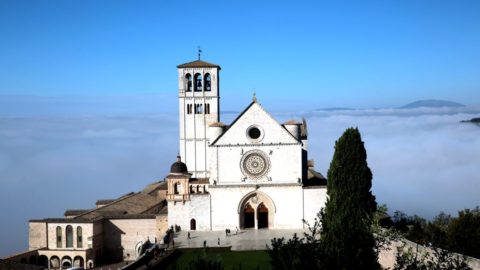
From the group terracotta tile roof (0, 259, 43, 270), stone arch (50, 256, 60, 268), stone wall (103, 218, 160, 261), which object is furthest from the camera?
stone wall (103, 218, 160, 261)

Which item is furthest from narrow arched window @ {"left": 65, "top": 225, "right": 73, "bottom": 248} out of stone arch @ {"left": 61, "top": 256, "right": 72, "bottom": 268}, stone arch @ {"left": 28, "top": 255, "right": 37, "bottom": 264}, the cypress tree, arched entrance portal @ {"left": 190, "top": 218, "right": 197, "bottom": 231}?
the cypress tree

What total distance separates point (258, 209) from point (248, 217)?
106 centimetres

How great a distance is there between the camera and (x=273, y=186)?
150 ft

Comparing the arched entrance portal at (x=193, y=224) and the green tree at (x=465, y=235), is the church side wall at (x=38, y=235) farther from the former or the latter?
the green tree at (x=465, y=235)

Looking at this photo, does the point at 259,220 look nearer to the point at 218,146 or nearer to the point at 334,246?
the point at 218,146

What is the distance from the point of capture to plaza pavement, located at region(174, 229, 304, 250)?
39172 mm

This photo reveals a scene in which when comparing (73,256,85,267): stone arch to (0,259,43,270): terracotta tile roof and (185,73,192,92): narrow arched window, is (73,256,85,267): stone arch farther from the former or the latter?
(185,73,192,92): narrow arched window

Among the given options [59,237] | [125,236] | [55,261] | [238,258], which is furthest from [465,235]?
[55,261]

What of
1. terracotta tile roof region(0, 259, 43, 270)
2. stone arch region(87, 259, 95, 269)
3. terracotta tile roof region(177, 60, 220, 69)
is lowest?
stone arch region(87, 259, 95, 269)

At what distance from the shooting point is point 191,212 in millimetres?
45344

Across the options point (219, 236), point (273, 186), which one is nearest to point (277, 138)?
point (273, 186)

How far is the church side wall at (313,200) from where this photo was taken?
45312 millimetres

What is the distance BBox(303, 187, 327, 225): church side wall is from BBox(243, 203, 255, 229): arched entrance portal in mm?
3793

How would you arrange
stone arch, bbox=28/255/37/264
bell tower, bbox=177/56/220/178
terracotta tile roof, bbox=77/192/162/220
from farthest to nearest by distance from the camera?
bell tower, bbox=177/56/220/178
terracotta tile roof, bbox=77/192/162/220
stone arch, bbox=28/255/37/264
